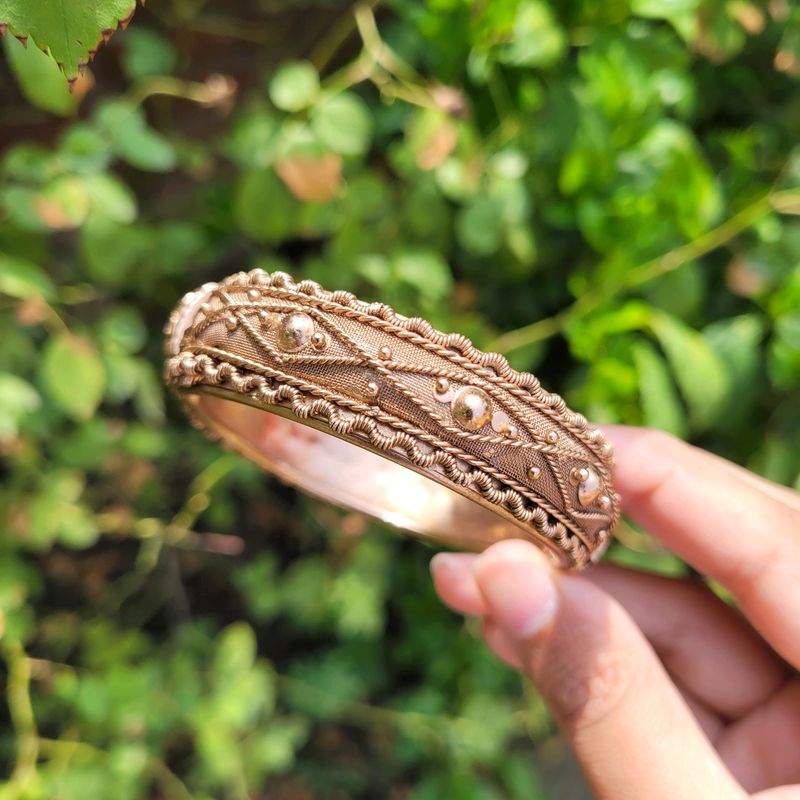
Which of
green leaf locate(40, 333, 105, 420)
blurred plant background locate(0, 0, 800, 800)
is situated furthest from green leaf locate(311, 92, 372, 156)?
green leaf locate(40, 333, 105, 420)

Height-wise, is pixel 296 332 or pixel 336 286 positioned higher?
pixel 296 332

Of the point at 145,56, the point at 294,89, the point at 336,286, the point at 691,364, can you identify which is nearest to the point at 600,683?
the point at 691,364

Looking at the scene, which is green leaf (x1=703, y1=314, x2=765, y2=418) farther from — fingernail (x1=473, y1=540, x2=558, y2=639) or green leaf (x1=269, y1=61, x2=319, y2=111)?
green leaf (x1=269, y1=61, x2=319, y2=111)

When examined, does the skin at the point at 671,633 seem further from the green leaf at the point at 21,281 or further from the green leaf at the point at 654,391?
the green leaf at the point at 21,281

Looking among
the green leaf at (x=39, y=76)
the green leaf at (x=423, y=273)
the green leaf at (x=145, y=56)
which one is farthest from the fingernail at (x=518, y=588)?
Answer: the green leaf at (x=145, y=56)

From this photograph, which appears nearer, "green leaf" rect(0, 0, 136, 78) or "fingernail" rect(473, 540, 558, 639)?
"green leaf" rect(0, 0, 136, 78)

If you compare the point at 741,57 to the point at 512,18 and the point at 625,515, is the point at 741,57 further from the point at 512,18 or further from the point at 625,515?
the point at 625,515

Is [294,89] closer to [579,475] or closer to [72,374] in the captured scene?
[72,374]
